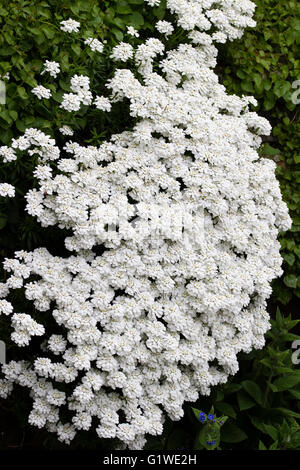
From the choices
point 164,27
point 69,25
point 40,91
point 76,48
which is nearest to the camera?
point 40,91

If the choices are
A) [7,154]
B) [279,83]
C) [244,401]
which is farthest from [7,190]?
[279,83]

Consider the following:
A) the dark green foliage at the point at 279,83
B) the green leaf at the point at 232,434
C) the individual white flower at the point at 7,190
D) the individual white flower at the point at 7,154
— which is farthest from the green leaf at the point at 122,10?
the green leaf at the point at 232,434

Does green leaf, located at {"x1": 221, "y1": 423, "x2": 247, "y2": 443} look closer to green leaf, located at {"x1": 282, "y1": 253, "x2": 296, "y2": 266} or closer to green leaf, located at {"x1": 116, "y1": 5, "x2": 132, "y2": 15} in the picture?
green leaf, located at {"x1": 282, "y1": 253, "x2": 296, "y2": 266}

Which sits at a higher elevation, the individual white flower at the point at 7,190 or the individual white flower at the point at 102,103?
the individual white flower at the point at 102,103

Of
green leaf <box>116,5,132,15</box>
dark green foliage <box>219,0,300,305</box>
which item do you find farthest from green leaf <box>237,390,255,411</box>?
green leaf <box>116,5,132,15</box>

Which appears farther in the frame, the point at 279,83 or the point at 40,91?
the point at 279,83

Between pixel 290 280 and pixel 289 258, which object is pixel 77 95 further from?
pixel 290 280

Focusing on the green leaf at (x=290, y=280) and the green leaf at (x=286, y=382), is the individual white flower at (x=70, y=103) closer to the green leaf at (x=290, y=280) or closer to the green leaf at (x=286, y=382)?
the green leaf at (x=286, y=382)
